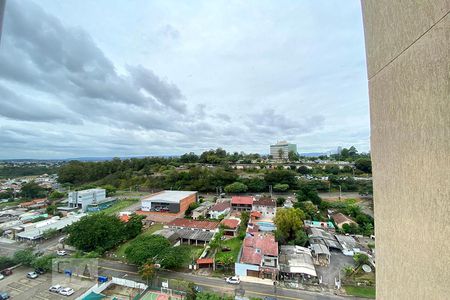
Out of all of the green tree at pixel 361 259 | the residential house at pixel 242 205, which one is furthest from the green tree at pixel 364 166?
the green tree at pixel 361 259

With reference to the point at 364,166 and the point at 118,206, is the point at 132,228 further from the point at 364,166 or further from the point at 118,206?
the point at 364,166

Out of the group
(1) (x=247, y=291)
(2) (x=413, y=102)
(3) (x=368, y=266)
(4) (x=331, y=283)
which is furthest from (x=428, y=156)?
(3) (x=368, y=266)

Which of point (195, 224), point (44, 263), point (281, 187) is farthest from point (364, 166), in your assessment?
point (44, 263)

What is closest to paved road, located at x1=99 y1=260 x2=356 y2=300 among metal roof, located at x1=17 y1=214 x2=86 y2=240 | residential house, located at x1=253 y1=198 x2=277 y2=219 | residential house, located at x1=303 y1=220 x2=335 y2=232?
residential house, located at x1=303 y1=220 x2=335 y2=232

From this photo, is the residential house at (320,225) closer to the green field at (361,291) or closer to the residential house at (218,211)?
the green field at (361,291)

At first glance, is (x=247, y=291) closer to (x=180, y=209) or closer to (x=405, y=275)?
(x=405, y=275)
